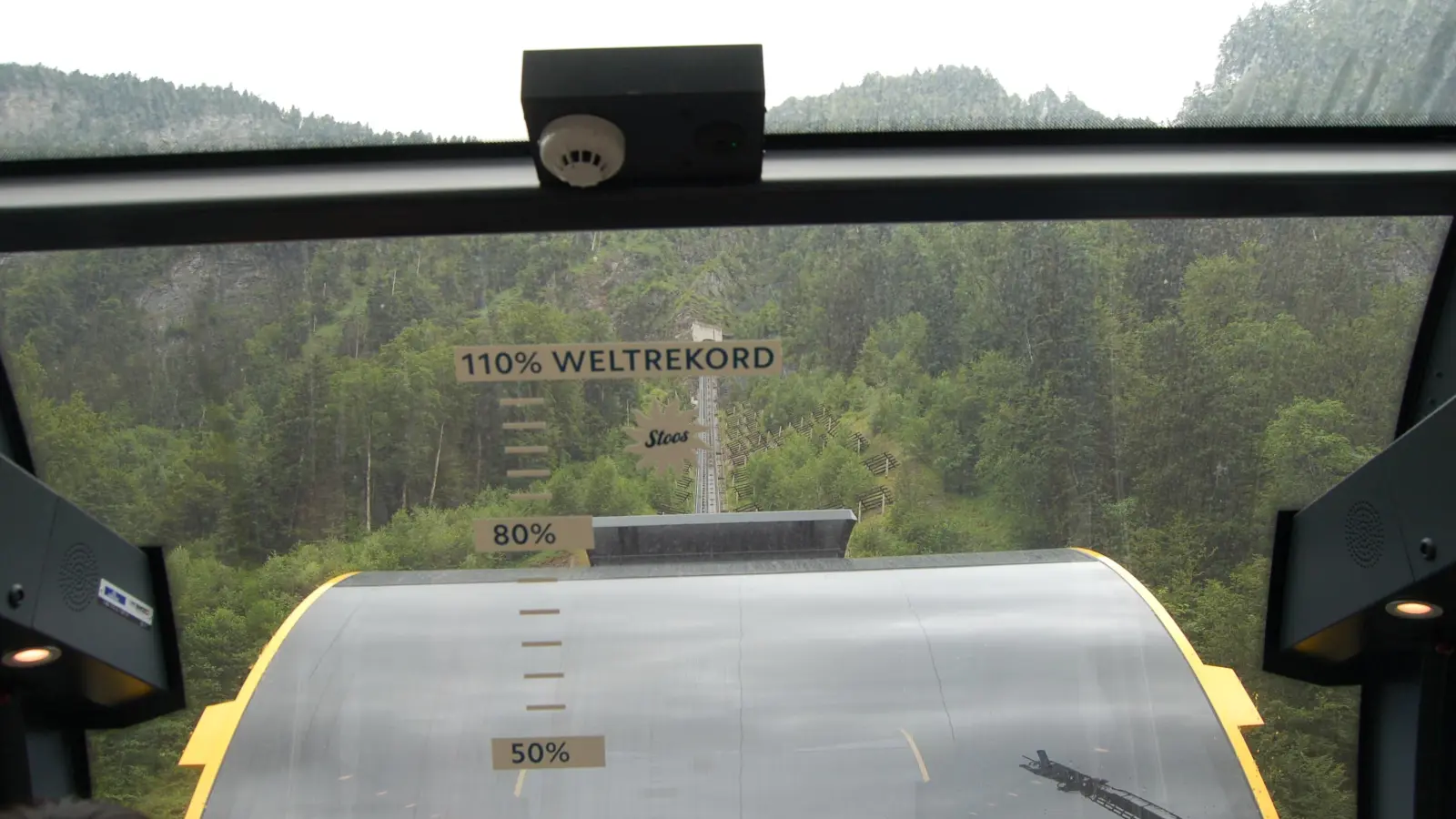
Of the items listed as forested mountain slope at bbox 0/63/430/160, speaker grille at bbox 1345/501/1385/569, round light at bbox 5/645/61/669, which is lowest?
round light at bbox 5/645/61/669

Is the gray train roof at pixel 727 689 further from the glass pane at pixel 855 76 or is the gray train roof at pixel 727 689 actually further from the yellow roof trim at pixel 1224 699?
the glass pane at pixel 855 76

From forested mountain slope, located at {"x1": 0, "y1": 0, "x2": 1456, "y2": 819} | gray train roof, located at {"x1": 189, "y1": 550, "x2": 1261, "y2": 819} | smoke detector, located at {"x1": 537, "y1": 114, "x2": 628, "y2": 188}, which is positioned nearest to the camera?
smoke detector, located at {"x1": 537, "y1": 114, "x2": 628, "y2": 188}

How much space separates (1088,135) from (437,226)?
1.27m

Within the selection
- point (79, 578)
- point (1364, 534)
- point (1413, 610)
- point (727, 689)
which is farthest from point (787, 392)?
point (79, 578)

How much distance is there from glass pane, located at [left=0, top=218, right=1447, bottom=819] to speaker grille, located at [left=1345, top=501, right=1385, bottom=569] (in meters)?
Answer: 0.25

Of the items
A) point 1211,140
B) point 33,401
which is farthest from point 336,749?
point 1211,140

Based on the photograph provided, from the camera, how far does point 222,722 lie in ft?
7.47

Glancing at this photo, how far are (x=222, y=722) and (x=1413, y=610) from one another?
8.15 ft

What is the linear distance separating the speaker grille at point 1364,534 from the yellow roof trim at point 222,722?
2101 mm

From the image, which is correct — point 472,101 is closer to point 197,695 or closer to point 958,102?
point 958,102

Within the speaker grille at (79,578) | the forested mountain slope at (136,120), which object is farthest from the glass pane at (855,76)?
the speaker grille at (79,578)

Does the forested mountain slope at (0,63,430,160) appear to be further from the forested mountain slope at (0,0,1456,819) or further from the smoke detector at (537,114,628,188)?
the smoke detector at (537,114,628,188)

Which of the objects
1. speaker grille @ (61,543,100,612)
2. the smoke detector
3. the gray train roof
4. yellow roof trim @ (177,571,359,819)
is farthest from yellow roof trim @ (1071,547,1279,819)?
speaker grille @ (61,543,100,612)

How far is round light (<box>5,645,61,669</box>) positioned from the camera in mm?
1885
